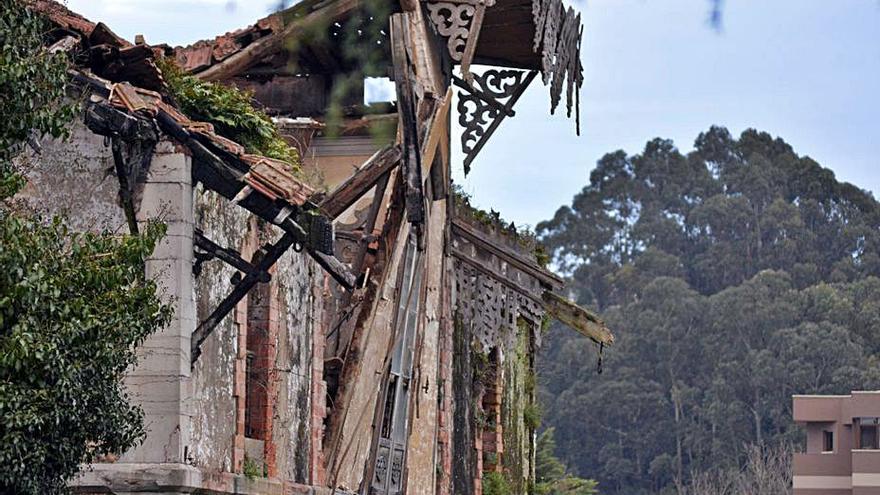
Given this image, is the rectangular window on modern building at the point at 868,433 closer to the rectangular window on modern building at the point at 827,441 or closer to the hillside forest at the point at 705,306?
the rectangular window on modern building at the point at 827,441

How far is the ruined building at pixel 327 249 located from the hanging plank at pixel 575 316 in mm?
47

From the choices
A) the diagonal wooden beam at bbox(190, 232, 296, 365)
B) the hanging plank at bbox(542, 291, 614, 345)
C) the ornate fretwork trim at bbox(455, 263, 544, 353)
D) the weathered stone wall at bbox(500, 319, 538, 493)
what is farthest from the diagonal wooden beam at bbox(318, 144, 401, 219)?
the hanging plank at bbox(542, 291, 614, 345)

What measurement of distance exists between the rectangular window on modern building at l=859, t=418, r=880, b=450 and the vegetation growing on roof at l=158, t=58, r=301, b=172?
157 feet

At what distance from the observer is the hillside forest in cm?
9319

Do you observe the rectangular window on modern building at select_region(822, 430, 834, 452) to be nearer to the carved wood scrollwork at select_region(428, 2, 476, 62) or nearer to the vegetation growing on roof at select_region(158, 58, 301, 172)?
the carved wood scrollwork at select_region(428, 2, 476, 62)

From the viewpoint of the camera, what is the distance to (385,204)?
22.6 metres

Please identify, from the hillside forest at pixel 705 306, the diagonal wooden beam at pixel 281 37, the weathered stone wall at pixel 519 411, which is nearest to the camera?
the diagonal wooden beam at pixel 281 37

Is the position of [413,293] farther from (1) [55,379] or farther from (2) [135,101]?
(1) [55,379]

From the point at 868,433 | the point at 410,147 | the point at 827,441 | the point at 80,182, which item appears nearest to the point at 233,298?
the point at 80,182

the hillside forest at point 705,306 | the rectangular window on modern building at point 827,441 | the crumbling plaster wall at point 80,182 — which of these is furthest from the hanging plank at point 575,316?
the hillside forest at point 705,306

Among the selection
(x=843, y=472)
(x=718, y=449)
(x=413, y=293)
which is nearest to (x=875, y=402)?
(x=843, y=472)

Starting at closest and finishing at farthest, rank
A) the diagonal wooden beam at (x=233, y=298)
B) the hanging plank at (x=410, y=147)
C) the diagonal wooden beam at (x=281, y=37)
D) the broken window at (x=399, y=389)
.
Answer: the diagonal wooden beam at (x=233, y=298) → the hanging plank at (x=410, y=147) → the broken window at (x=399, y=389) → the diagonal wooden beam at (x=281, y=37)

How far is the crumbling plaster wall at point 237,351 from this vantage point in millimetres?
16094

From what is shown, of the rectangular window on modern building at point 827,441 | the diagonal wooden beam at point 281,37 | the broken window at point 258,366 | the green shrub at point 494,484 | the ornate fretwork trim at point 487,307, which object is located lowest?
the green shrub at point 494,484
